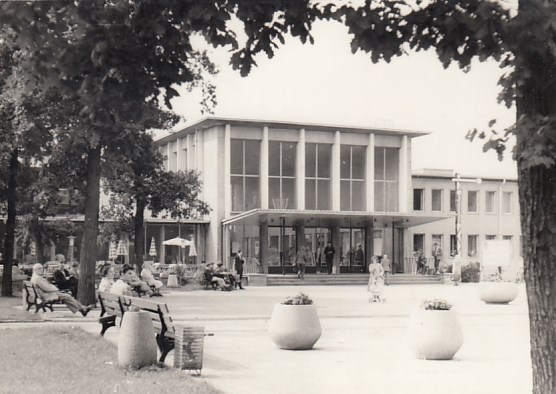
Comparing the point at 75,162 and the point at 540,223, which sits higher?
the point at 75,162

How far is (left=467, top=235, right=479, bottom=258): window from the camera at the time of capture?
6275 cm

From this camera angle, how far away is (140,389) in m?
9.11

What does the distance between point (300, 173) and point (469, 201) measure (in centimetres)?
1657

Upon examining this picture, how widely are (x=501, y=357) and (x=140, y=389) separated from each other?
20.7 feet

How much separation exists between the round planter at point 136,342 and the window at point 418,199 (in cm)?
5163

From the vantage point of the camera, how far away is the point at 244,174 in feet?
172

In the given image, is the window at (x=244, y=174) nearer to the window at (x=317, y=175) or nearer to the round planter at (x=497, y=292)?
the window at (x=317, y=175)

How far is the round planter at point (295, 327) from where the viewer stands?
1352 centimetres

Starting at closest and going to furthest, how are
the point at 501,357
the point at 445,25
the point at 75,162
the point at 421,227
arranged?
the point at 445,25 → the point at 501,357 → the point at 75,162 → the point at 421,227

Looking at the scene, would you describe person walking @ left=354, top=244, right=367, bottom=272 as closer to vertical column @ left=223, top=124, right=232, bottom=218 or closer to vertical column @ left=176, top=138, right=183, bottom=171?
vertical column @ left=223, top=124, right=232, bottom=218

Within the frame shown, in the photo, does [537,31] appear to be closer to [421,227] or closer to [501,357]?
[501,357]

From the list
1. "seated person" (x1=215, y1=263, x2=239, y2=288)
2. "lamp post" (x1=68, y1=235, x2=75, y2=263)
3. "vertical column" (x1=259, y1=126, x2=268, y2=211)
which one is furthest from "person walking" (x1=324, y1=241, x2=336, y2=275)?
"lamp post" (x1=68, y1=235, x2=75, y2=263)

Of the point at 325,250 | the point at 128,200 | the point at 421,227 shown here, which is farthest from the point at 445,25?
the point at 421,227

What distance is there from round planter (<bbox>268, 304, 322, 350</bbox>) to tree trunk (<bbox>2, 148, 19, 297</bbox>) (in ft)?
53.5
